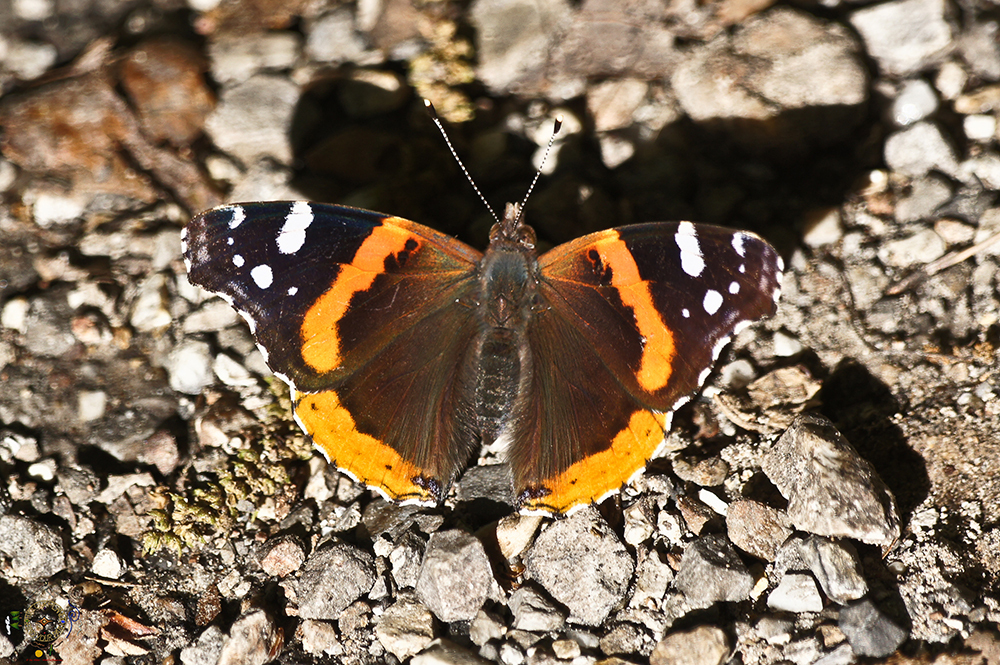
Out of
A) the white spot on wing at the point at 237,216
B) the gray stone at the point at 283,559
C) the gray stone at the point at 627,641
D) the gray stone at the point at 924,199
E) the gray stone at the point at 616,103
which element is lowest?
the gray stone at the point at 283,559

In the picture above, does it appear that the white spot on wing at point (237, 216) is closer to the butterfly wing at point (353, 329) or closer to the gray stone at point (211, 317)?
the butterfly wing at point (353, 329)

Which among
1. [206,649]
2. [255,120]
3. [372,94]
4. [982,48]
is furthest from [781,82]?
[206,649]

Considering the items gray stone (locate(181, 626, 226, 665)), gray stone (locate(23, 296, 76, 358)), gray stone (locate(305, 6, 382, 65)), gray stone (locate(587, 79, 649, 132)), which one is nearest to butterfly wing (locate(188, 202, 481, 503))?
gray stone (locate(181, 626, 226, 665))

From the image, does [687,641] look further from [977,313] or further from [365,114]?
[365,114]

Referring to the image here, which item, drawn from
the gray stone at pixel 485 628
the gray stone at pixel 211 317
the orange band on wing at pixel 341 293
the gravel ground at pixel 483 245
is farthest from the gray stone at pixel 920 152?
the gray stone at pixel 211 317

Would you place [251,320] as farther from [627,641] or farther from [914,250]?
[914,250]

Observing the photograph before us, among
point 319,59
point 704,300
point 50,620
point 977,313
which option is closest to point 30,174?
point 319,59
